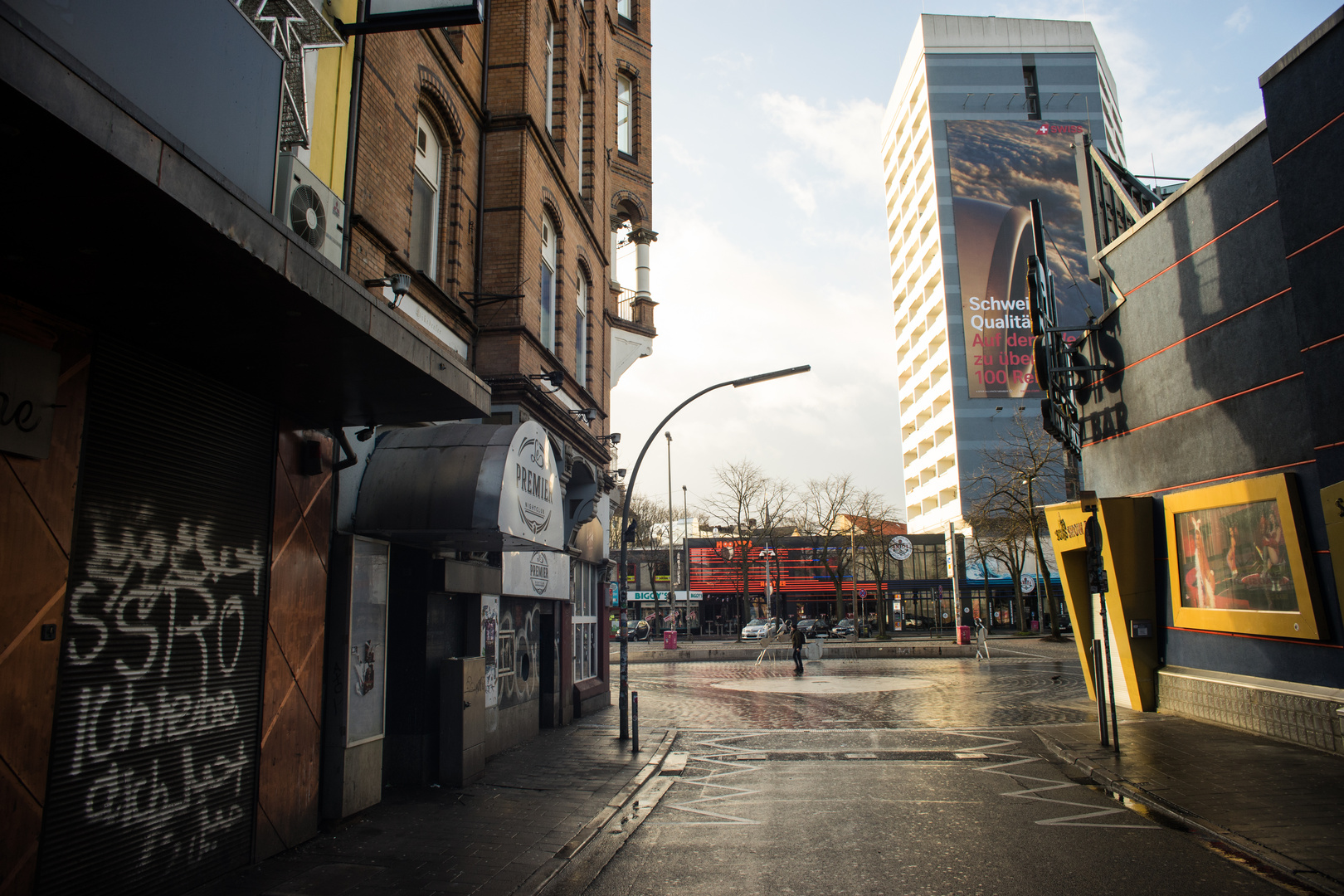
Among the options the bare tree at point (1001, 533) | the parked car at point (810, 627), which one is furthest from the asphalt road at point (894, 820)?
the parked car at point (810, 627)

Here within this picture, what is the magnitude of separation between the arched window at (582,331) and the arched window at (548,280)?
5.03 ft

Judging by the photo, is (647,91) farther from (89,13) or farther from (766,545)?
(766,545)

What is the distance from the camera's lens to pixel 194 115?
5.27 metres

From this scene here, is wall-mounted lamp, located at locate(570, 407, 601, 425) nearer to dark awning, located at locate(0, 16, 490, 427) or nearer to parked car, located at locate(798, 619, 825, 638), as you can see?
dark awning, located at locate(0, 16, 490, 427)

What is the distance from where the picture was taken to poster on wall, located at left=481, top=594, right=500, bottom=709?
37.0 feet

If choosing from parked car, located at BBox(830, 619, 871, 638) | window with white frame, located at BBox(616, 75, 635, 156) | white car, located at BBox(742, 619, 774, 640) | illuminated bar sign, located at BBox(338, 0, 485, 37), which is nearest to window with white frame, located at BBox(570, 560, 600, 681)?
illuminated bar sign, located at BBox(338, 0, 485, 37)

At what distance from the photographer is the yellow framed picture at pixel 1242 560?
11312 mm

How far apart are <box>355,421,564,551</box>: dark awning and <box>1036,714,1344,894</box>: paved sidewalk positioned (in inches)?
277

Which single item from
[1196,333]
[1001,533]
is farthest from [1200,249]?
[1001,533]

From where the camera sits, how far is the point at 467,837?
24.0 feet

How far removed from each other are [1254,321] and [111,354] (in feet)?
45.4

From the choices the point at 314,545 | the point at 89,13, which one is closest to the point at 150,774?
the point at 314,545

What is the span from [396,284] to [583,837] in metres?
5.69

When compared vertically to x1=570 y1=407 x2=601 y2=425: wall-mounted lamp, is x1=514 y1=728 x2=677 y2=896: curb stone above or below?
below
